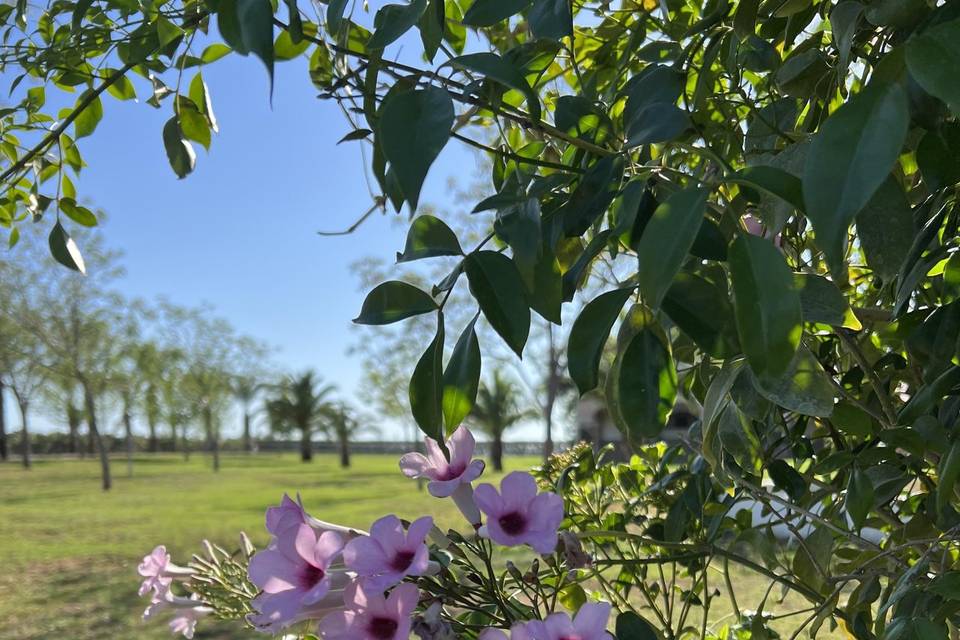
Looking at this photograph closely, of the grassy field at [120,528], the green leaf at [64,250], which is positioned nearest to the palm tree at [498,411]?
the grassy field at [120,528]

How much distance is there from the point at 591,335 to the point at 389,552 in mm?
172

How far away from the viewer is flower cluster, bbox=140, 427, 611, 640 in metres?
0.41

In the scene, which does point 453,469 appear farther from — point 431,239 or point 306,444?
point 306,444

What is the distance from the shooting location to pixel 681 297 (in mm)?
381

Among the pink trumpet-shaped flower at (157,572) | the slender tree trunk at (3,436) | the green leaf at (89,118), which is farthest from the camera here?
the slender tree trunk at (3,436)

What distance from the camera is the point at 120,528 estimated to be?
8.01 meters

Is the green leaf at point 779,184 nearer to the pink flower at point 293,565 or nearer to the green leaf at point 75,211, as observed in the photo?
the pink flower at point 293,565

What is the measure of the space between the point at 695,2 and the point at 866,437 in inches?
20.9

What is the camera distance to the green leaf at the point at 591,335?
37 centimetres

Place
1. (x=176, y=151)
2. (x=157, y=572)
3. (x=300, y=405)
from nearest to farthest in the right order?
1. (x=157, y=572)
2. (x=176, y=151)
3. (x=300, y=405)

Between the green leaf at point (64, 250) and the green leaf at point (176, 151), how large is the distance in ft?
0.48

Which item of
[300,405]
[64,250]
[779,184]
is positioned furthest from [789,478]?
[300,405]

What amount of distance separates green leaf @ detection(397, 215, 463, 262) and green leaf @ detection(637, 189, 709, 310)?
0.15m

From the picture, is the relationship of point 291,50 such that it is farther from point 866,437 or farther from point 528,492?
point 866,437
